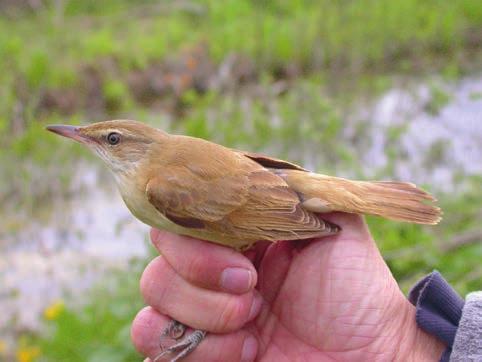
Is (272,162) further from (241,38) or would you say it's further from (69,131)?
(241,38)

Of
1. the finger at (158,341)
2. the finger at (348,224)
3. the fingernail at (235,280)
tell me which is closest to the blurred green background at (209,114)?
the finger at (158,341)

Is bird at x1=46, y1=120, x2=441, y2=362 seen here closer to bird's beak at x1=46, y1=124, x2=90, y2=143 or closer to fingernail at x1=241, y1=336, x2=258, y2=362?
bird's beak at x1=46, y1=124, x2=90, y2=143

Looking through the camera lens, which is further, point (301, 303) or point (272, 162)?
point (272, 162)

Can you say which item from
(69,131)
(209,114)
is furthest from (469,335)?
(209,114)

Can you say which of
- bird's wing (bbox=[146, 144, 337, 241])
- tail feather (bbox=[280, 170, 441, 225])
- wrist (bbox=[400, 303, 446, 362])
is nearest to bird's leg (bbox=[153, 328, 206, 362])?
bird's wing (bbox=[146, 144, 337, 241])

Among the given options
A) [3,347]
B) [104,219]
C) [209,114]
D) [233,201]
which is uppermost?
[209,114]

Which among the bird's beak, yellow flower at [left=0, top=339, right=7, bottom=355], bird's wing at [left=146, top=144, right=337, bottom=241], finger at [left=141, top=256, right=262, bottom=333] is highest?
the bird's beak

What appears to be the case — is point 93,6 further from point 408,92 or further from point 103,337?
point 103,337

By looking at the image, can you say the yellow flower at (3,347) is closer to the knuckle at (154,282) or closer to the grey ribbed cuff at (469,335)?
the knuckle at (154,282)
